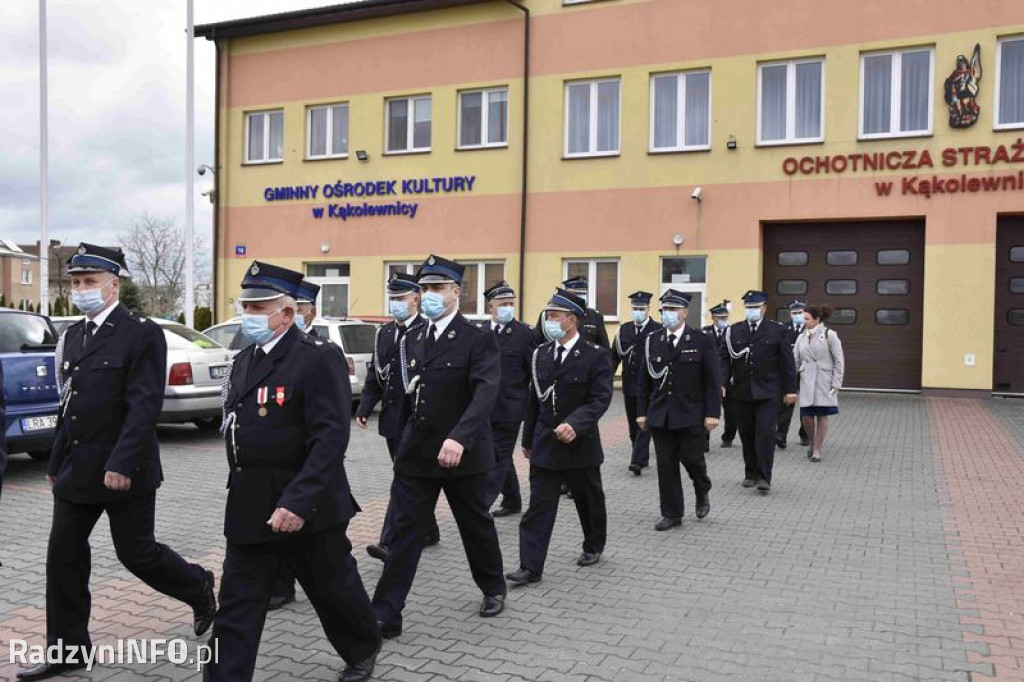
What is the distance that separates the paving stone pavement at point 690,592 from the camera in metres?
4.63

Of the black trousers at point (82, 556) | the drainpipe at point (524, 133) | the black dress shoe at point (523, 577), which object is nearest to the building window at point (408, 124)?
the drainpipe at point (524, 133)

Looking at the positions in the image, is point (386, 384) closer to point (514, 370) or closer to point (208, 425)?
point (514, 370)

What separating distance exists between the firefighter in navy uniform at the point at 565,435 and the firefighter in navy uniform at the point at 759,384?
3498 millimetres

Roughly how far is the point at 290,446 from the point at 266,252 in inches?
877

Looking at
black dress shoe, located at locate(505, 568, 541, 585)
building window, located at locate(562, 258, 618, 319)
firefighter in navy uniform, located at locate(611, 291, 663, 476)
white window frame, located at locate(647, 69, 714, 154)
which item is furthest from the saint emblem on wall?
black dress shoe, located at locate(505, 568, 541, 585)

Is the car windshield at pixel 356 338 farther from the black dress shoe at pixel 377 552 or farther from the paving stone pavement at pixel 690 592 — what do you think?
the black dress shoe at pixel 377 552

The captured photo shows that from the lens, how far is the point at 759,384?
9.55 meters

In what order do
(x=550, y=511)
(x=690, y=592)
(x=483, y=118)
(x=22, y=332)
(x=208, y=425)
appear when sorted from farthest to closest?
(x=483, y=118)
(x=208, y=425)
(x=22, y=332)
(x=550, y=511)
(x=690, y=592)

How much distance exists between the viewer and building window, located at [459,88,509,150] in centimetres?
2241

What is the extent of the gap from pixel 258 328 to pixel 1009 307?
59.5 feet

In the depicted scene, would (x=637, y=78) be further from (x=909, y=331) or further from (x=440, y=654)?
(x=440, y=654)

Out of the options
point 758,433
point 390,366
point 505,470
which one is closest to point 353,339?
point 758,433

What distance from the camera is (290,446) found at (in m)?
3.99

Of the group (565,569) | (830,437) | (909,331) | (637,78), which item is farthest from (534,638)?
(637,78)
